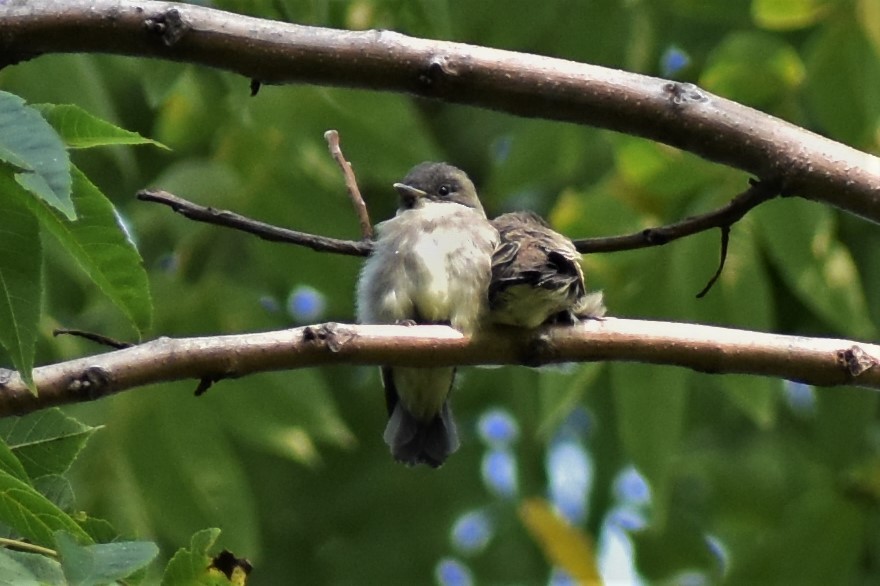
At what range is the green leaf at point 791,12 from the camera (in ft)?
15.1

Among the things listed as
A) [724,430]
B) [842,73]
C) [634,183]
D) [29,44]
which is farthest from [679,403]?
[29,44]

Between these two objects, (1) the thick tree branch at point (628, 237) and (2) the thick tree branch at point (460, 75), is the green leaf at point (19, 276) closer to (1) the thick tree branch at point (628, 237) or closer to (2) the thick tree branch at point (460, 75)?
(2) the thick tree branch at point (460, 75)

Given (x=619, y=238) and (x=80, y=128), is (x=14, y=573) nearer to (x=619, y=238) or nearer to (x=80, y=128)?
(x=80, y=128)

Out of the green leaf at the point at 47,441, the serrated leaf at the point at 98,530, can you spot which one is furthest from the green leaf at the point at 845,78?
the serrated leaf at the point at 98,530

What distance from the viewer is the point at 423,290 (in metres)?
4.12

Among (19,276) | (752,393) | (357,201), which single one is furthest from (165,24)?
(752,393)

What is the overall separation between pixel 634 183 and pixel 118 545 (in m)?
3.20

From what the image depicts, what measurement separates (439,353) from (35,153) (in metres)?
1.15

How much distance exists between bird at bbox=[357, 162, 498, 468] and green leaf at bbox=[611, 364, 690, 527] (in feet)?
Result: 2.03

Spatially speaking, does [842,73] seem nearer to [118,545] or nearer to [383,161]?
[383,161]

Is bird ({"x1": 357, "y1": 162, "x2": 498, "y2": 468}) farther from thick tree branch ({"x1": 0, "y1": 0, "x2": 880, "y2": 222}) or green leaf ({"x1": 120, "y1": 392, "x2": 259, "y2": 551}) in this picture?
thick tree branch ({"x1": 0, "y1": 0, "x2": 880, "y2": 222})

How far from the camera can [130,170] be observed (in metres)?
5.18

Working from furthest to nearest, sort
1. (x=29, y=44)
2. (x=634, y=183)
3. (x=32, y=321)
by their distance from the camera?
(x=634, y=183), (x=29, y=44), (x=32, y=321)

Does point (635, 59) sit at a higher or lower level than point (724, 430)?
higher
